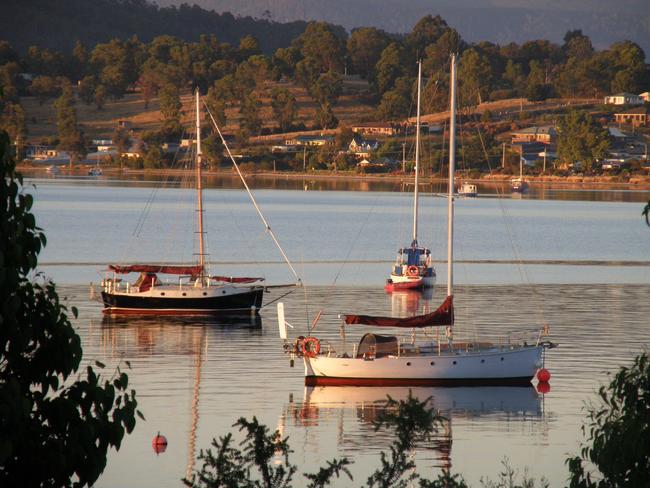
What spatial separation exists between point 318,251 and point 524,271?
13.8 m

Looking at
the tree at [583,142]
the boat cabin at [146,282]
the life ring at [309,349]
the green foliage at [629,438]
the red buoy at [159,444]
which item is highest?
the tree at [583,142]

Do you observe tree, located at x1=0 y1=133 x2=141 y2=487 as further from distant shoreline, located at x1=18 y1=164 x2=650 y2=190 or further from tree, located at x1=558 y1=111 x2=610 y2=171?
tree, located at x1=558 y1=111 x2=610 y2=171

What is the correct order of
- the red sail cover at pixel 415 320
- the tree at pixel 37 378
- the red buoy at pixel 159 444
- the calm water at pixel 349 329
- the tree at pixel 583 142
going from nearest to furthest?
1. the tree at pixel 37 378
2. the red buoy at pixel 159 444
3. the calm water at pixel 349 329
4. the red sail cover at pixel 415 320
5. the tree at pixel 583 142

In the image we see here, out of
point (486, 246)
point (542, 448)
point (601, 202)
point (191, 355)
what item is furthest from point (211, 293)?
point (601, 202)

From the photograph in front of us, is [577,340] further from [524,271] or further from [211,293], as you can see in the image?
[524,271]

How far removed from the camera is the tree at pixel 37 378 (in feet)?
42.5

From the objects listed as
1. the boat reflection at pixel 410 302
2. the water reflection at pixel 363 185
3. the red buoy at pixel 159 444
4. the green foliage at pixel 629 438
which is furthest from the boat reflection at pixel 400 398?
the water reflection at pixel 363 185

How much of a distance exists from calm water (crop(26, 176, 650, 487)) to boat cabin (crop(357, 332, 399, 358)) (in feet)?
2.95

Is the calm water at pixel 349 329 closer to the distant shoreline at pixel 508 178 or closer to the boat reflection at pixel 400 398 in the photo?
the boat reflection at pixel 400 398

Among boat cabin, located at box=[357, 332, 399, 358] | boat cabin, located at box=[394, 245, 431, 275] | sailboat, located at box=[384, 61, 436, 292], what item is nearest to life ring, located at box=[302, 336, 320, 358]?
boat cabin, located at box=[357, 332, 399, 358]

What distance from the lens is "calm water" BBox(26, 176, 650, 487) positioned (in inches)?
1125

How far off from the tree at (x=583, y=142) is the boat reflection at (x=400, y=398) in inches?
6100

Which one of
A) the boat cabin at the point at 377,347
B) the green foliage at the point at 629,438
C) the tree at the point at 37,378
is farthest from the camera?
the boat cabin at the point at 377,347

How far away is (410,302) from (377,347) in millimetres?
20072
